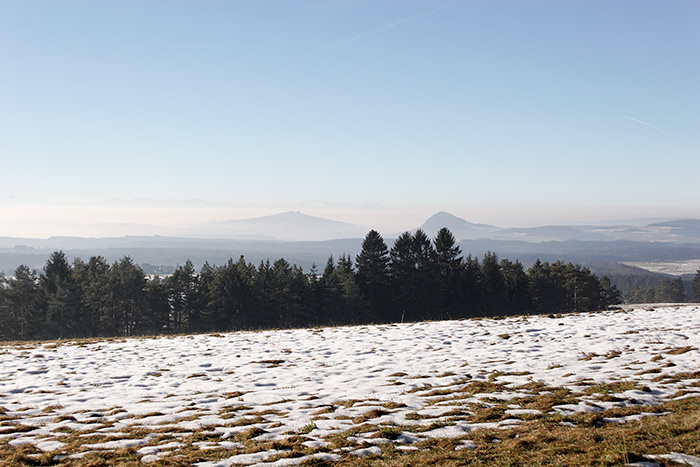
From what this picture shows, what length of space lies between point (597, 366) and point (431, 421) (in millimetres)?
7646

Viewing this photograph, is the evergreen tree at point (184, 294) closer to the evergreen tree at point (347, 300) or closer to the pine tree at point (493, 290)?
the evergreen tree at point (347, 300)

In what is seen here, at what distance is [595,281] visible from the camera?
74.9 meters

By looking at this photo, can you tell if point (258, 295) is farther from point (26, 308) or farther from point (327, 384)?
point (327, 384)

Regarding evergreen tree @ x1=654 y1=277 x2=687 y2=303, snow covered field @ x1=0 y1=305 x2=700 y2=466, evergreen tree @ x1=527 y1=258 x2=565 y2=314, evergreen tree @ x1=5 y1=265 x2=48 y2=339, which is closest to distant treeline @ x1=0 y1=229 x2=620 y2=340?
evergreen tree @ x1=5 y1=265 x2=48 y2=339

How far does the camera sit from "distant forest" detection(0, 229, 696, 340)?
58.8 metres

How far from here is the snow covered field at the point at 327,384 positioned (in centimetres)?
897

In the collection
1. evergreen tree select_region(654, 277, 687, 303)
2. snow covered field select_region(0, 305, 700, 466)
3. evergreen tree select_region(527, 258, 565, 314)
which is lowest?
evergreen tree select_region(654, 277, 687, 303)

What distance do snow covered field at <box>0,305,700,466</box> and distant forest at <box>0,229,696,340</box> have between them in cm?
3658

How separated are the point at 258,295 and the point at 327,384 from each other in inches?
1887

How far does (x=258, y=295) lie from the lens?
59969 millimetres

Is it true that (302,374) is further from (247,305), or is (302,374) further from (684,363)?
(247,305)

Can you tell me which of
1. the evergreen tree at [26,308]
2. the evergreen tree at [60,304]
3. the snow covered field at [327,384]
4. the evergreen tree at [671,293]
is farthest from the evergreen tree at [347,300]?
the evergreen tree at [671,293]

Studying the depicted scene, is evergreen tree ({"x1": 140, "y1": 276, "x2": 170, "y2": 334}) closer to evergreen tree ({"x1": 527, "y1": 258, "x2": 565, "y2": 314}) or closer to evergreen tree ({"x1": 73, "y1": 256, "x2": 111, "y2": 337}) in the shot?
evergreen tree ({"x1": 73, "y1": 256, "x2": 111, "y2": 337})

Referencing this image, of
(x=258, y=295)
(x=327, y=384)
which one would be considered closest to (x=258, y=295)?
(x=258, y=295)
